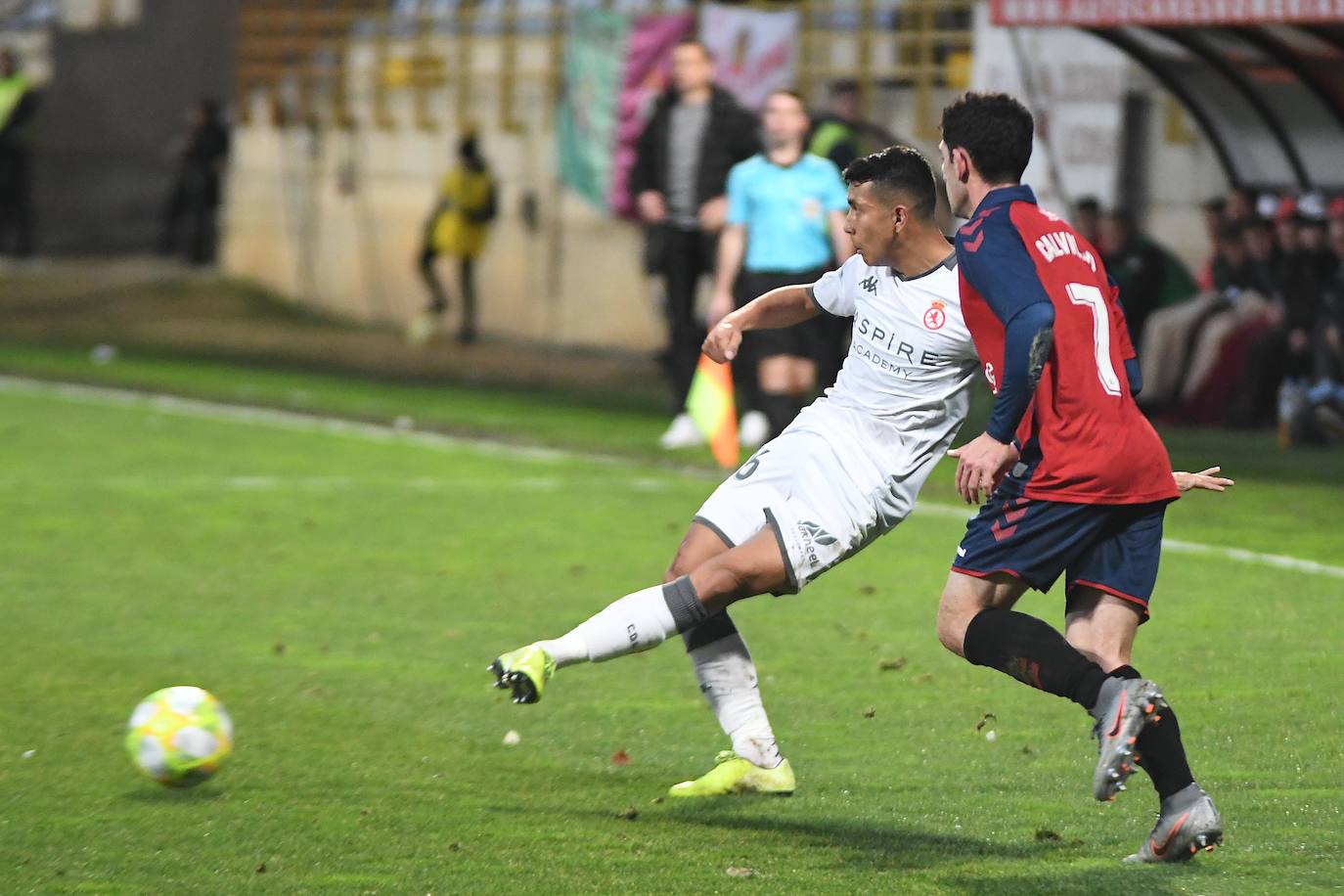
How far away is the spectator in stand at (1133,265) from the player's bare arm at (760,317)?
34.8ft

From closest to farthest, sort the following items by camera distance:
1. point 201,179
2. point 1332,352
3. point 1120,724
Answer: point 1120,724
point 1332,352
point 201,179

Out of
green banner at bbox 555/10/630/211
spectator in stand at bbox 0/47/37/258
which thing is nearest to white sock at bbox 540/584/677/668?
green banner at bbox 555/10/630/211

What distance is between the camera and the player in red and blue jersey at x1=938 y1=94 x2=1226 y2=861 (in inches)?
208

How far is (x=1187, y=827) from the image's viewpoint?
5258 millimetres

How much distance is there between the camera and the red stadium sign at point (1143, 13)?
12820mm

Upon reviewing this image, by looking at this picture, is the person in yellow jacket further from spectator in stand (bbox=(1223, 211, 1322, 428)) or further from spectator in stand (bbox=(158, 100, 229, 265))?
spectator in stand (bbox=(1223, 211, 1322, 428))

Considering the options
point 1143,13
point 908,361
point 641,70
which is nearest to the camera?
point 908,361

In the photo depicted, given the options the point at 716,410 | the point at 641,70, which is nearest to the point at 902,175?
the point at 716,410

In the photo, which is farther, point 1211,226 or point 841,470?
point 1211,226

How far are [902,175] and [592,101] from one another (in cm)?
1729

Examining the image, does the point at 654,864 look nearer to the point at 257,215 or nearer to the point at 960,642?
the point at 960,642

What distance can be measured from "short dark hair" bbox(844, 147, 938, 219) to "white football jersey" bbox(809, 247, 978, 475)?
0.57 feet

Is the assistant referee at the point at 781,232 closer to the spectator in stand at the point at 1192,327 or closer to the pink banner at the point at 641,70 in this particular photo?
the spectator in stand at the point at 1192,327

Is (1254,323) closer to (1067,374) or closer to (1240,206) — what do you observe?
(1240,206)
